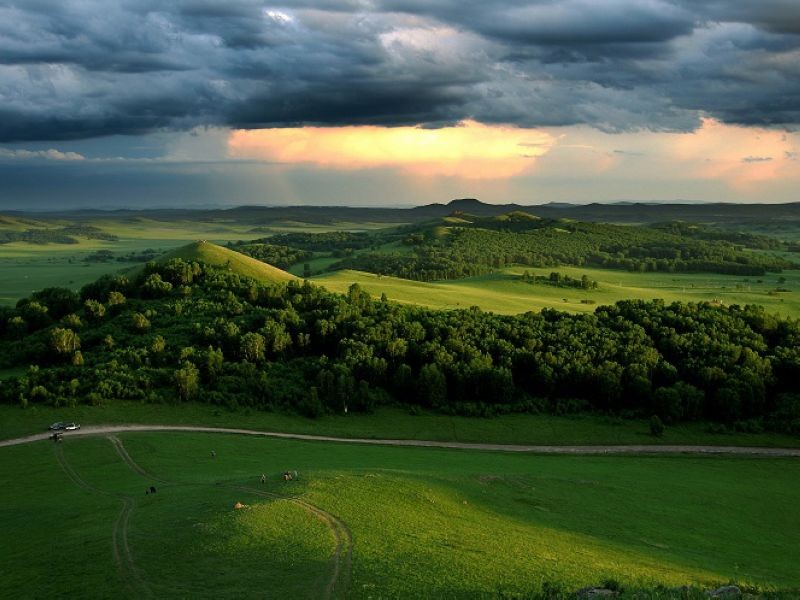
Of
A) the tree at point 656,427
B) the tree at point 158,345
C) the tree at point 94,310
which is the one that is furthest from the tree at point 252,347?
the tree at point 656,427

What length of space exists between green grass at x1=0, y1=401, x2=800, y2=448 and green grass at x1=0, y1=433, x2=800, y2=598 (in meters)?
9.72

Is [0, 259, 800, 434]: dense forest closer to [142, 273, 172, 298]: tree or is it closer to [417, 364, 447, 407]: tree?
[417, 364, 447, 407]: tree

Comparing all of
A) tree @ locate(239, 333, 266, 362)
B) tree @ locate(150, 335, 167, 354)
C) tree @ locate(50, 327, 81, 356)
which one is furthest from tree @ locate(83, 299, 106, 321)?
tree @ locate(239, 333, 266, 362)

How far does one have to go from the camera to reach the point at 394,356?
10612 cm

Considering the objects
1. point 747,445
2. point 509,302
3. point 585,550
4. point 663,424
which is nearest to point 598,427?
point 663,424

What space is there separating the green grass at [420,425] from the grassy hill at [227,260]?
6179 centimetres

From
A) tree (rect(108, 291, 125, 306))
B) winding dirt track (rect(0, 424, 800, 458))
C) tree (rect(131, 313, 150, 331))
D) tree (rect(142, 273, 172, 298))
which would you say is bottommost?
winding dirt track (rect(0, 424, 800, 458))

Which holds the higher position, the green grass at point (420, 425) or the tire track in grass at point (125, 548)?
the tire track in grass at point (125, 548)

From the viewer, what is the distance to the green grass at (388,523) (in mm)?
37344

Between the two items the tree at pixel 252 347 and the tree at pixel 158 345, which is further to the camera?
the tree at pixel 252 347

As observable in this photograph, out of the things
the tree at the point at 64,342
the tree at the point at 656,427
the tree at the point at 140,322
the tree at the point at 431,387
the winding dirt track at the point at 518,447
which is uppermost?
the tree at the point at 140,322

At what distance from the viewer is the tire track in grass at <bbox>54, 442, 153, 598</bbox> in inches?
1441

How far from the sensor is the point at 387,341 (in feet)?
357

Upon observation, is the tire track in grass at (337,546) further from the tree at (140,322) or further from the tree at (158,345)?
the tree at (140,322)
